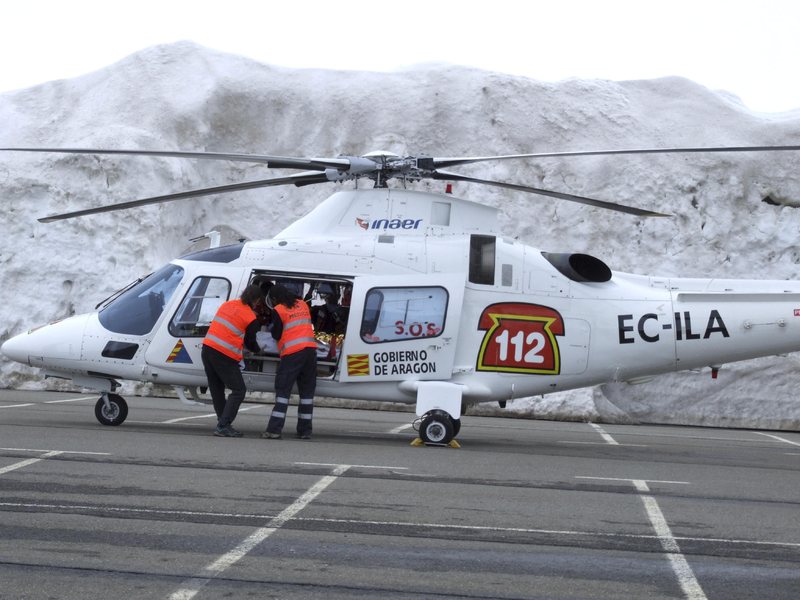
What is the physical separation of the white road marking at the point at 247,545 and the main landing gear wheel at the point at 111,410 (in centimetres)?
506

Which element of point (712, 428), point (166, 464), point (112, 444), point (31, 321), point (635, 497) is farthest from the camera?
point (31, 321)

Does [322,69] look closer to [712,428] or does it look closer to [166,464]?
[712,428]

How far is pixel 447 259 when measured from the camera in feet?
42.8

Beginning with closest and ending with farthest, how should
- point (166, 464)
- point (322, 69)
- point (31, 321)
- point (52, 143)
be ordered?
point (166, 464) → point (31, 321) → point (52, 143) → point (322, 69)

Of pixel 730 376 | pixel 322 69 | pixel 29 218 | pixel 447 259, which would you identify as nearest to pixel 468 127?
pixel 322 69

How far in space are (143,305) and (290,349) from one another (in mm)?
2131

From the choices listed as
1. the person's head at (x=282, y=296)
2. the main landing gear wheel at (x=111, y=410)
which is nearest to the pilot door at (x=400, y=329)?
the person's head at (x=282, y=296)

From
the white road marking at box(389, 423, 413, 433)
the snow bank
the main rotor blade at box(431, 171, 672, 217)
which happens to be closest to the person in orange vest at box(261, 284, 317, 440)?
the main rotor blade at box(431, 171, 672, 217)

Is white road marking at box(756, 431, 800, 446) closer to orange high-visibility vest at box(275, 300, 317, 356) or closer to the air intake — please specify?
the air intake

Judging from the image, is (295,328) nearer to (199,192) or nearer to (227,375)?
(227,375)

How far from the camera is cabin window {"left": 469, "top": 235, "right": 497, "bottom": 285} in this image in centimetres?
1304

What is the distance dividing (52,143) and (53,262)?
3.66 meters

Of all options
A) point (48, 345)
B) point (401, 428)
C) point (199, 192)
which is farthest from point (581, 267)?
point (48, 345)

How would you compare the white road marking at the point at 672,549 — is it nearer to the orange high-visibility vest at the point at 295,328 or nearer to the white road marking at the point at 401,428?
the orange high-visibility vest at the point at 295,328
